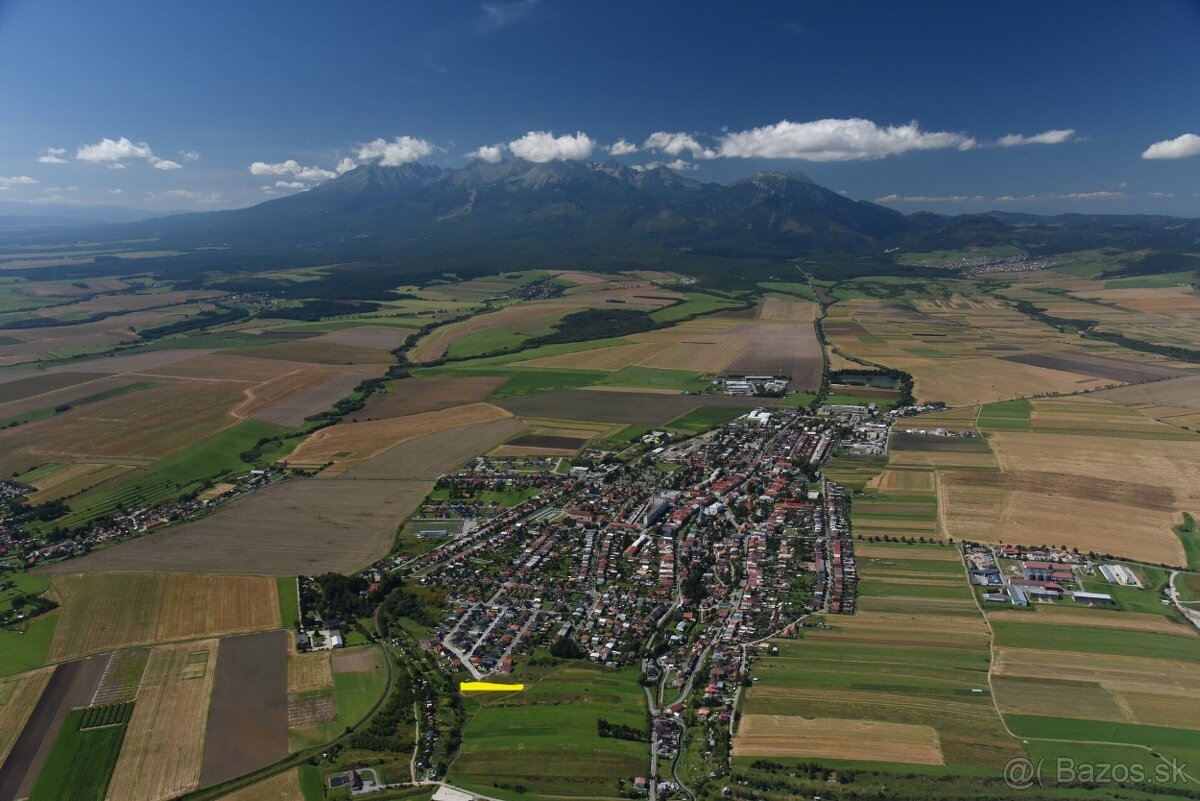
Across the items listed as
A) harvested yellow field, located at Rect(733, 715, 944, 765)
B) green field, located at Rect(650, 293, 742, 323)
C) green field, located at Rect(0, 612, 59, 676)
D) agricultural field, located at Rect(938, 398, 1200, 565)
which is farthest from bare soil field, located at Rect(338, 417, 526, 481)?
green field, located at Rect(650, 293, 742, 323)

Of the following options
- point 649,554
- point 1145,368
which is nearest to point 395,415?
point 649,554

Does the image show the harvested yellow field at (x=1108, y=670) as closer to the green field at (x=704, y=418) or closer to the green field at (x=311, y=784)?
the green field at (x=311, y=784)

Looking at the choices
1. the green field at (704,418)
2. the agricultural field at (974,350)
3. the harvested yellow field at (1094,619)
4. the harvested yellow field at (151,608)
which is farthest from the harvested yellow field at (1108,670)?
the agricultural field at (974,350)

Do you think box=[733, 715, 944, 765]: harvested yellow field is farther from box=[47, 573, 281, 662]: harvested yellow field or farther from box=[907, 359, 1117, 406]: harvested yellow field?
box=[907, 359, 1117, 406]: harvested yellow field

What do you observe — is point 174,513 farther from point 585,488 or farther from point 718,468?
point 718,468

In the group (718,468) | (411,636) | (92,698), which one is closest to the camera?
(92,698)

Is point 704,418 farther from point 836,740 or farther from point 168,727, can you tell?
point 168,727
